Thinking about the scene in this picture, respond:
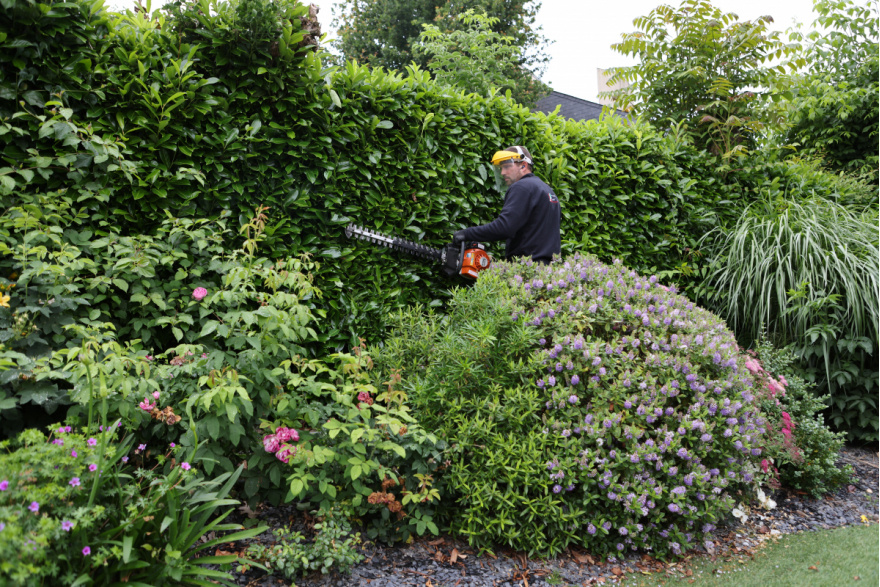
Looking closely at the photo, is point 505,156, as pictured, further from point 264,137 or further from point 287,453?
point 287,453

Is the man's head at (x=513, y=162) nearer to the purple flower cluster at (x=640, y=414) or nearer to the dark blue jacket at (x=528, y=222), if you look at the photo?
the dark blue jacket at (x=528, y=222)

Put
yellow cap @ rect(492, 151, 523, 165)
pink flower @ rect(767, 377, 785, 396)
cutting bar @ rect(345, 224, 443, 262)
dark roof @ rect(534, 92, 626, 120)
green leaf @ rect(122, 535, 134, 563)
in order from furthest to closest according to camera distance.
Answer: dark roof @ rect(534, 92, 626, 120)
yellow cap @ rect(492, 151, 523, 165)
cutting bar @ rect(345, 224, 443, 262)
pink flower @ rect(767, 377, 785, 396)
green leaf @ rect(122, 535, 134, 563)

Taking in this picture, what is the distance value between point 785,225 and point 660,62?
2.55 m

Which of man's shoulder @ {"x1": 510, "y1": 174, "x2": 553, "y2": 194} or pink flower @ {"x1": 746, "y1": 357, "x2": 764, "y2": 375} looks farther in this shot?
man's shoulder @ {"x1": 510, "y1": 174, "x2": 553, "y2": 194}

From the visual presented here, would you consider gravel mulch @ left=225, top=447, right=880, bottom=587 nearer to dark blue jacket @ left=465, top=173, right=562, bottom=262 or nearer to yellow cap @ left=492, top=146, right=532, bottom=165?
dark blue jacket @ left=465, top=173, right=562, bottom=262

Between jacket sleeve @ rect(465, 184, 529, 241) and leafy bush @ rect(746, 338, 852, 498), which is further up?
jacket sleeve @ rect(465, 184, 529, 241)

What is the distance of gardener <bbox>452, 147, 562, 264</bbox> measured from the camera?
13.3 ft

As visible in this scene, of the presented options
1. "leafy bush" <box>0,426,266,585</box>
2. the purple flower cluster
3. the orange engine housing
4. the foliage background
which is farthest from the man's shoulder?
"leafy bush" <box>0,426,266,585</box>

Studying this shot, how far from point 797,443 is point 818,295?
1591 mm

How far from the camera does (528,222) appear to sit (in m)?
4.15

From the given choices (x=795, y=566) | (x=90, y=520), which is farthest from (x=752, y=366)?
(x=90, y=520)

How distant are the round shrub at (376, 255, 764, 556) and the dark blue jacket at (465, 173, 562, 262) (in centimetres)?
89

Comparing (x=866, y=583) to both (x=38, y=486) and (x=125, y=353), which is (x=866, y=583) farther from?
(x=125, y=353)

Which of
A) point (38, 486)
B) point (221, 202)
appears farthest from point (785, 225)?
point (38, 486)
